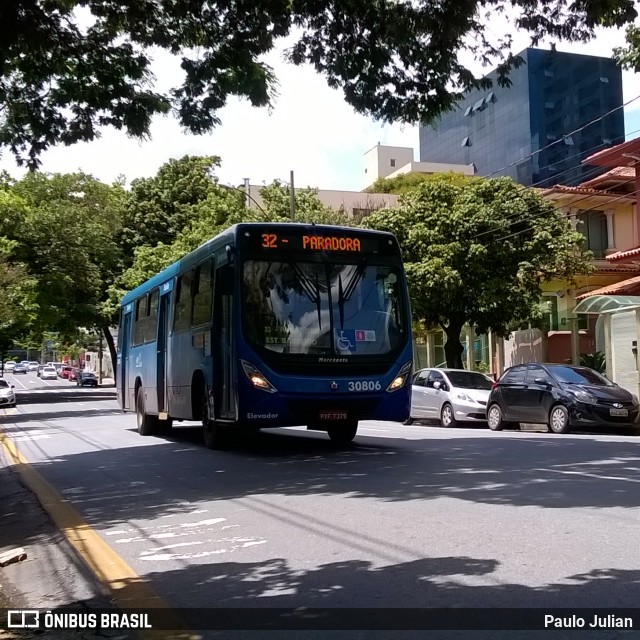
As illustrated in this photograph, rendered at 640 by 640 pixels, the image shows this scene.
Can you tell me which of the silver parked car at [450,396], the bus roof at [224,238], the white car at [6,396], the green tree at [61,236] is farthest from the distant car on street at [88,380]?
the bus roof at [224,238]

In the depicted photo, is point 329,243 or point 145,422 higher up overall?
point 329,243

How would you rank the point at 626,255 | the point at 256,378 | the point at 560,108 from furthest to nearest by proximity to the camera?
1. the point at 560,108
2. the point at 626,255
3. the point at 256,378

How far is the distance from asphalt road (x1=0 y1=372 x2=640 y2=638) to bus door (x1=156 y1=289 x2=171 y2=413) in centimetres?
257

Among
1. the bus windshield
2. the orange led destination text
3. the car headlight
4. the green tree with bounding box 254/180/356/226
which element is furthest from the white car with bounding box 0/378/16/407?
the orange led destination text

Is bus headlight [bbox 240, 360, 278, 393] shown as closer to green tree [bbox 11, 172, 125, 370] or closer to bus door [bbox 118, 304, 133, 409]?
bus door [bbox 118, 304, 133, 409]

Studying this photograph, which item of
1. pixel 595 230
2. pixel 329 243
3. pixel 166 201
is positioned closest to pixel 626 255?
pixel 595 230

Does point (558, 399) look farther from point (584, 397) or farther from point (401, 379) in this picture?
point (401, 379)

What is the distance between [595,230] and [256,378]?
26.1 m

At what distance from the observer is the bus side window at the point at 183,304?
47.0 ft

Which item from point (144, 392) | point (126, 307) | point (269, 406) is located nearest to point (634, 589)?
point (269, 406)

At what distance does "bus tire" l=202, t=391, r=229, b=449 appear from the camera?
44.3 ft

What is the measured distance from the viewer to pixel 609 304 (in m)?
22.5

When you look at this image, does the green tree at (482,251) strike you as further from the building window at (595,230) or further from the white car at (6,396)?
the white car at (6,396)

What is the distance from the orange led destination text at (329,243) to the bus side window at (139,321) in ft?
23.0
